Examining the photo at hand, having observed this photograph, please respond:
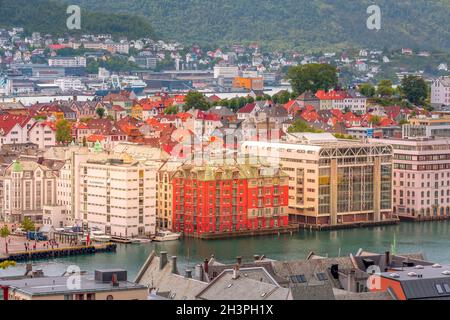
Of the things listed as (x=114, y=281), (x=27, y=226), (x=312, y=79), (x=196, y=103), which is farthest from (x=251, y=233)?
(x=312, y=79)

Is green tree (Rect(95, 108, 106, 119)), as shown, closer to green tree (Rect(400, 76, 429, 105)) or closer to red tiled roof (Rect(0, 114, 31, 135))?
red tiled roof (Rect(0, 114, 31, 135))

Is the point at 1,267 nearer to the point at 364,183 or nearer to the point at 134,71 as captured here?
the point at 364,183

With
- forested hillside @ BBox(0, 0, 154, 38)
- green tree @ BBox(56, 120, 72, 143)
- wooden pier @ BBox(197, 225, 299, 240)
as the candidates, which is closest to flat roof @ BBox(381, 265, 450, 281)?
wooden pier @ BBox(197, 225, 299, 240)

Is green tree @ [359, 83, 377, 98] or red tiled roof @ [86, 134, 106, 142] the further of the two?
green tree @ [359, 83, 377, 98]

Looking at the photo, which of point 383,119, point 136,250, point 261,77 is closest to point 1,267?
point 136,250

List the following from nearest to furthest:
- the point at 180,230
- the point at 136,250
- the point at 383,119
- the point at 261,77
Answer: the point at 136,250 < the point at 180,230 < the point at 383,119 < the point at 261,77

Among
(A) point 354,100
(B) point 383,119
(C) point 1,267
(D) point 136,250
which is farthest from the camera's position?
(A) point 354,100

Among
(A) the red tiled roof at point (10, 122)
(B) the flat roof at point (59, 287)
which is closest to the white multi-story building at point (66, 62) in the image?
(A) the red tiled roof at point (10, 122)
